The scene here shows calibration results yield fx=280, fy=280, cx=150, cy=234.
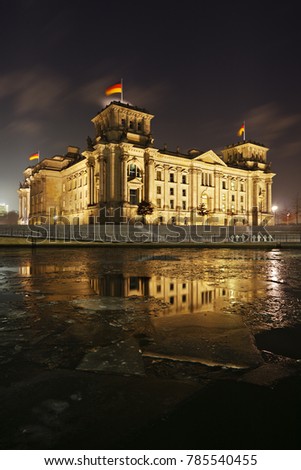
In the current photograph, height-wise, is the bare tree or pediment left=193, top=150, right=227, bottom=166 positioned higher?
pediment left=193, top=150, right=227, bottom=166

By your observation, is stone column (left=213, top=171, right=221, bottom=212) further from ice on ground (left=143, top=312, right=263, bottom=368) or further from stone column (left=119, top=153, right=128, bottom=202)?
ice on ground (left=143, top=312, right=263, bottom=368)

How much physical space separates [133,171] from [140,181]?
282 centimetres

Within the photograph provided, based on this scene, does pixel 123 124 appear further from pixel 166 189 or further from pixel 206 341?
pixel 206 341

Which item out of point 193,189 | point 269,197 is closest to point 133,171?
point 193,189

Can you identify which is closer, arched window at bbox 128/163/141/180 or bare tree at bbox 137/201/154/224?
bare tree at bbox 137/201/154/224

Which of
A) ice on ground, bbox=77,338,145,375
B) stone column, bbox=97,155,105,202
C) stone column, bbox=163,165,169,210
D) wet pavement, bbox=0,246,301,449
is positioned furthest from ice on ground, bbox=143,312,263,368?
stone column, bbox=163,165,169,210

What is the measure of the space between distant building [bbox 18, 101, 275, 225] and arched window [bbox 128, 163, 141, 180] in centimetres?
25

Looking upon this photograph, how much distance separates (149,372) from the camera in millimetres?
3436

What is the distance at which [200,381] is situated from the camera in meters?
3.20

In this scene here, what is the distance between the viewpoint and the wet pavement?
7.71 ft

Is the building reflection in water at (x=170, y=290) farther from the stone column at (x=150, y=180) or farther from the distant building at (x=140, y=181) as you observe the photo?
the stone column at (x=150, y=180)

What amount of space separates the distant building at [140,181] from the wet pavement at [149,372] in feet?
177

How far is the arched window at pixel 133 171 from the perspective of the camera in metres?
63.8

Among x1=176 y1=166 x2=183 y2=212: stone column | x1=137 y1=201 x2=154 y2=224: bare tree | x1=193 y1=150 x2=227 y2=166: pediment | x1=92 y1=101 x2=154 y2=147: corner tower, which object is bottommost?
x1=137 y1=201 x2=154 y2=224: bare tree
